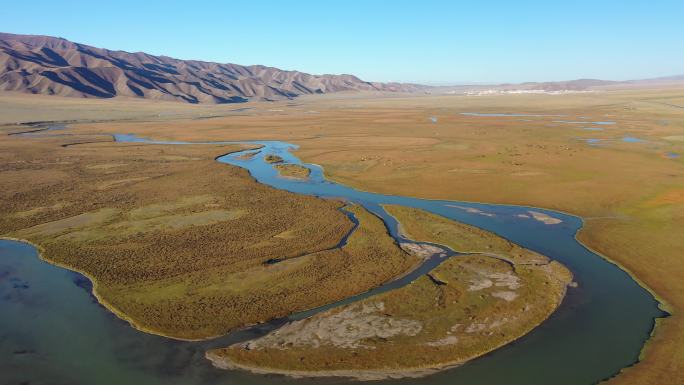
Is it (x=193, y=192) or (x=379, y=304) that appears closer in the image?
(x=379, y=304)

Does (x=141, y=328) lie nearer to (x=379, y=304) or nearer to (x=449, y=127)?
(x=379, y=304)

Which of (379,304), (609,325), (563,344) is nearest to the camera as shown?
(563,344)

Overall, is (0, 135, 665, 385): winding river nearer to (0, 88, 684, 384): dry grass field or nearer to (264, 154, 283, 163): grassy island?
→ (0, 88, 684, 384): dry grass field

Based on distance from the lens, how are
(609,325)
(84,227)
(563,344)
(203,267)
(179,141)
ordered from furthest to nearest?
(179,141) → (84,227) → (203,267) → (609,325) → (563,344)

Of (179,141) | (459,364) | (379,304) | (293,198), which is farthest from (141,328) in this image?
(179,141)

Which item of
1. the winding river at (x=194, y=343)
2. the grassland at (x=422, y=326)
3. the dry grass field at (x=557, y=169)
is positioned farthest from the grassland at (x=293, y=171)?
the grassland at (x=422, y=326)

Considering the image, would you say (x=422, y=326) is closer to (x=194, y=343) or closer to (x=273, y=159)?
(x=194, y=343)

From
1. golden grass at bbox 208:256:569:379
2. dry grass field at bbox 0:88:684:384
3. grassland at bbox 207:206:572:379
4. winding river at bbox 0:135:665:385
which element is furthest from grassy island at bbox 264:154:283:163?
golden grass at bbox 208:256:569:379
